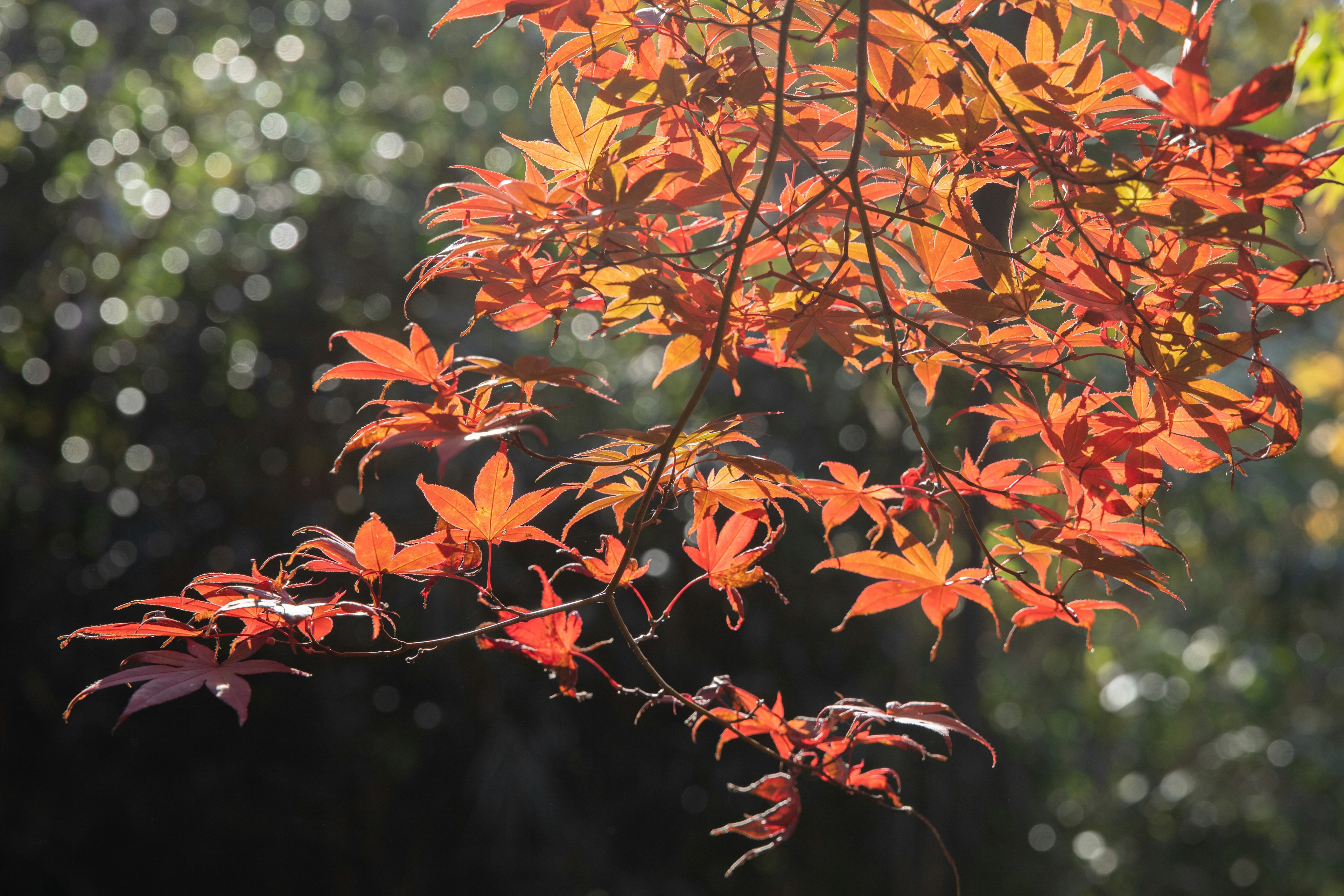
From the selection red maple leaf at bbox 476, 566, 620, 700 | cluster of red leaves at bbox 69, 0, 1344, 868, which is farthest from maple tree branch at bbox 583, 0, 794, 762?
red maple leaf at bbox 476, 566, 620, 700

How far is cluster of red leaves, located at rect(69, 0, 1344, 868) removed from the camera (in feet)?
1.53

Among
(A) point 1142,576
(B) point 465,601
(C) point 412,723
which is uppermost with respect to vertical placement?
(A) point 1142,576

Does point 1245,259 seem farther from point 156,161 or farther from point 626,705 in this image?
point 156,161

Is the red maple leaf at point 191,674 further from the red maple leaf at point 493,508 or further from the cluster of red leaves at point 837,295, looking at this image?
the red maple leaf at point 493,508

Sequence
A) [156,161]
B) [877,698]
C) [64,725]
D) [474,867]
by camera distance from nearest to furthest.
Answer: [64,725] < [474,867] < [877,698] < [156,161]

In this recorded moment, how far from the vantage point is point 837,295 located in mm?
538

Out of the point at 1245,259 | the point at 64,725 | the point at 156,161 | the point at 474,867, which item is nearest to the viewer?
the point at 1245,259

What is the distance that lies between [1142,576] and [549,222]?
1.28 ft

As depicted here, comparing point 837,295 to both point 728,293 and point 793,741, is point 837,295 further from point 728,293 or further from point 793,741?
point 793,741

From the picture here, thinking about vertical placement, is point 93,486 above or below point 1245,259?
below

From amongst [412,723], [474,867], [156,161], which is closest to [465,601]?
[412,723]

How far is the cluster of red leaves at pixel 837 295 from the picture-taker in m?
0.47

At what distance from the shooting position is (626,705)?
7.34 feet

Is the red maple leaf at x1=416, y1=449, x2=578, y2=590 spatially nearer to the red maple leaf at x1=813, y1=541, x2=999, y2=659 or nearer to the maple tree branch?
the maple tree branch
